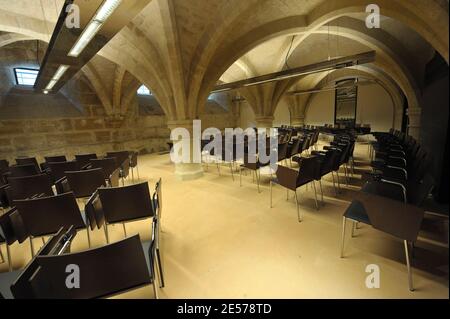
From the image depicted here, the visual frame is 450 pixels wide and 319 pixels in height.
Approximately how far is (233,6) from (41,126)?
881 cm

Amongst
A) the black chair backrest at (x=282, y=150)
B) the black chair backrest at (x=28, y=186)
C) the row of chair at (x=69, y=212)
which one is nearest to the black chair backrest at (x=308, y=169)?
the black chair backrest at (x=282, y=150)

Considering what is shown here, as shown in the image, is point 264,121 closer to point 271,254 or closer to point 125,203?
point 271,254

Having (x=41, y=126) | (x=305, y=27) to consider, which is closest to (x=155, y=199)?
(x=305, y=27)

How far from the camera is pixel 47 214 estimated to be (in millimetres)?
2299

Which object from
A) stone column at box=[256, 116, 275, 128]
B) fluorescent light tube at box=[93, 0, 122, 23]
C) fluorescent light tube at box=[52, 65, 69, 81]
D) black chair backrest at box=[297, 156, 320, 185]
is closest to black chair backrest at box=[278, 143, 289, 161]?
black chair backrest at box=[297, 156, 320, 185]

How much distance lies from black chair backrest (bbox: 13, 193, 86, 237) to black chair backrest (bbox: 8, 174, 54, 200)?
47.5 inches

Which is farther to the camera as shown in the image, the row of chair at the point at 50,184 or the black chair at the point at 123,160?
the black chair at the point at 123,160

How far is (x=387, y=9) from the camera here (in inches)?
136

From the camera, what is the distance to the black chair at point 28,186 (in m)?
3.28

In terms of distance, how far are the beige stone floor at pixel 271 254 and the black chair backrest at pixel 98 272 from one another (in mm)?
657

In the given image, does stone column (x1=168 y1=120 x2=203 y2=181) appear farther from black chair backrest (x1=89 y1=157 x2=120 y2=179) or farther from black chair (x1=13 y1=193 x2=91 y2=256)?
black chair (x1=13 y1=193 x2=91 y2=256)

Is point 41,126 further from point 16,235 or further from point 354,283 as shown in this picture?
point 354,283

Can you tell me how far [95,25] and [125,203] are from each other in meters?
2.29

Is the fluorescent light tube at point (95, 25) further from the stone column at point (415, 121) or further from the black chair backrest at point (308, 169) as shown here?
the stone column at point (415, 121)
